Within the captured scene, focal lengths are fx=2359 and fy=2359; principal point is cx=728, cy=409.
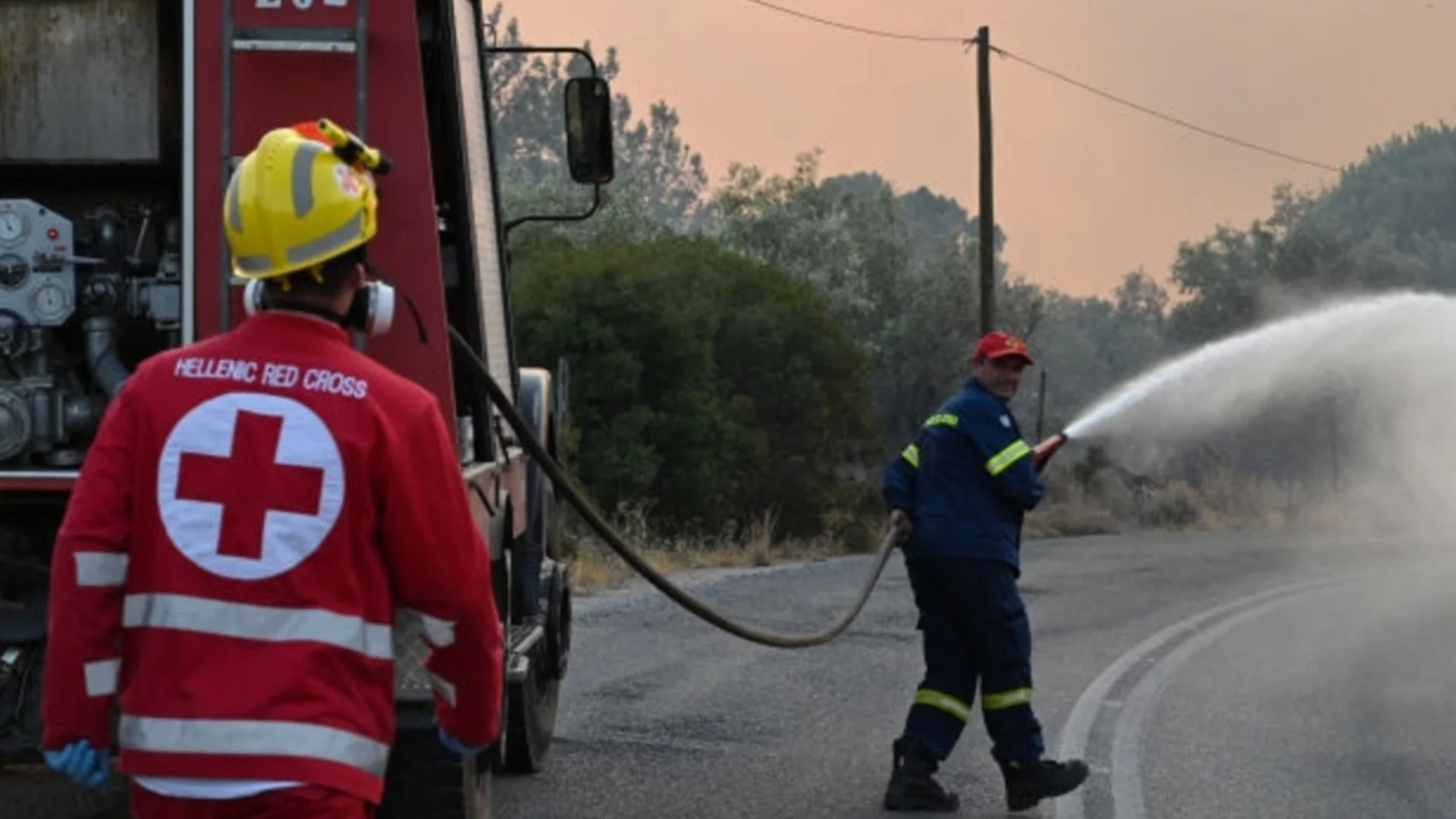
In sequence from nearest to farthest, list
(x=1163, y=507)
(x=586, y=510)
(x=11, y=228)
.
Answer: (x=11, y=228)
(x=586, y=510)
(x=1163, y=507)

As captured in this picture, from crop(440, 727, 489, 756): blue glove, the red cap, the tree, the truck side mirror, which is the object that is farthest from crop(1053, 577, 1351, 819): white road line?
the tree

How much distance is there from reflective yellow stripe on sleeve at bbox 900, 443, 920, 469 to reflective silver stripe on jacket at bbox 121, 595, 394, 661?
523 cm

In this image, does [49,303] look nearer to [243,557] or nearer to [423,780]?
[423,780]

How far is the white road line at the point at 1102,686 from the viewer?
28.2 ft

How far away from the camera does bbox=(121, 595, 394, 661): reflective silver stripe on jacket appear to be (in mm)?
3365

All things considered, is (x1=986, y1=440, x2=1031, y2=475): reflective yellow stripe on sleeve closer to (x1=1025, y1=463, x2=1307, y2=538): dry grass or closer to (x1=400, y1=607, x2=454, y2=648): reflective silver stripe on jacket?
(x1=400, y1=607, x2=454, y2=648): reflective silver stripe on jacket

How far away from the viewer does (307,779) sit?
11.0 ft

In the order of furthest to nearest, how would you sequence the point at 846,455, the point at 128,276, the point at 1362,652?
the point at 846,455, the point at 1362,652, the point at 128,276

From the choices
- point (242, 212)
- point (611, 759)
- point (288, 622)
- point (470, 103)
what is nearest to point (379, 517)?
point (288, 622)

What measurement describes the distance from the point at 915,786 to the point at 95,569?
5.21 metres

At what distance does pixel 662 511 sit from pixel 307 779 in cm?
2370

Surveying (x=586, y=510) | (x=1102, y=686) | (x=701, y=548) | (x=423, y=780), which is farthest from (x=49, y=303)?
(x=701, y=548)

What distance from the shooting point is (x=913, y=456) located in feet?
28.1

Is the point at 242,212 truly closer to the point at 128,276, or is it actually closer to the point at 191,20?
the point at 191,20
